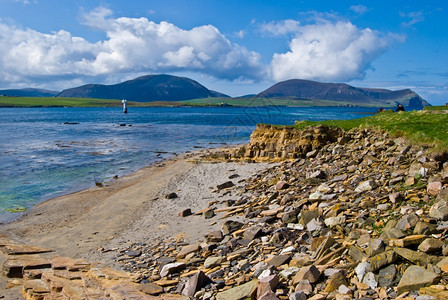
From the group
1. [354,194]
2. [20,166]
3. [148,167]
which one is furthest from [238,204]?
[20,166]

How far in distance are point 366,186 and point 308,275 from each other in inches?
243

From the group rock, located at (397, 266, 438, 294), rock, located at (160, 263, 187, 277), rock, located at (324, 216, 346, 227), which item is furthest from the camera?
rock, located at (324, 216, 346, 227)

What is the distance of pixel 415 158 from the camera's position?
14.0m

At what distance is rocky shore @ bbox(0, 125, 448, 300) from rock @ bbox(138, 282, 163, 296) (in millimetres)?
25

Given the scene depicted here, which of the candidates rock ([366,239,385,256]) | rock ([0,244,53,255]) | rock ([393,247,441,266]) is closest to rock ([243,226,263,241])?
rock ([366,239,385,256])

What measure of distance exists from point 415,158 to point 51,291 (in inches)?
540

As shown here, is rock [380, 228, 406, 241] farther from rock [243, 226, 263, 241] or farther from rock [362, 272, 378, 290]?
rock [243, 226, 263, 241]

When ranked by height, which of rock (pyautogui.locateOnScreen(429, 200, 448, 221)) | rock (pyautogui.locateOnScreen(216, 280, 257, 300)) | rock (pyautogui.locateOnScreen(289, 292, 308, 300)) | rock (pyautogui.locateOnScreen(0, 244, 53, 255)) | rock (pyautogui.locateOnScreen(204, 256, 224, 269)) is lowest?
rock (pyautogui.locateOnScreen(0, 244, 53, 255))

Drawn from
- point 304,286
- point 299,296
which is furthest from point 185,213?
point 299,296

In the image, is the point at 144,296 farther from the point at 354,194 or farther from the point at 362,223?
the point at 354,194

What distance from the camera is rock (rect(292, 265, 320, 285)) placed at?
7.29 metres

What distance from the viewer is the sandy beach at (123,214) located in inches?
542

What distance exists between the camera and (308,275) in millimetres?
7355

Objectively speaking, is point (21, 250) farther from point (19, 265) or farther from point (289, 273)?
point (289, 273)
